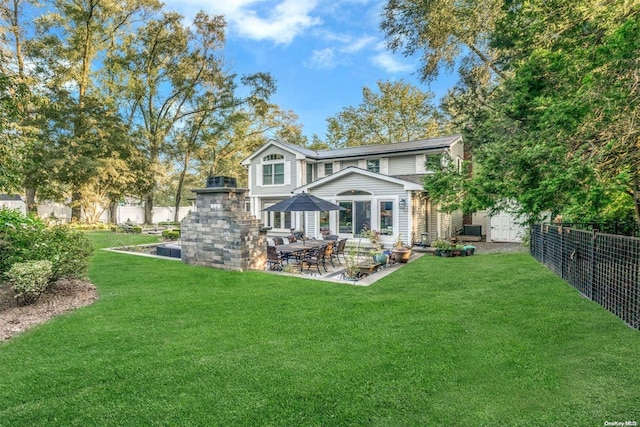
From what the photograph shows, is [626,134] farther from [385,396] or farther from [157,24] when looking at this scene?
[157,24]

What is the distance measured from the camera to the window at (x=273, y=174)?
826 inches

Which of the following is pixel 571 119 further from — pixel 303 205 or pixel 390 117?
pixel 390 117

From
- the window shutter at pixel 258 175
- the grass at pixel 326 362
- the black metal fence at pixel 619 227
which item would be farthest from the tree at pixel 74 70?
the black metal fence at pixel 619 227

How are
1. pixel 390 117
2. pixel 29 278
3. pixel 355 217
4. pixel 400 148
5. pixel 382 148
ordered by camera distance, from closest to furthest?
pixel 29 278 < pixel 355 217 < pixel 400 148 < pixel 382 148 < pixel 390 117

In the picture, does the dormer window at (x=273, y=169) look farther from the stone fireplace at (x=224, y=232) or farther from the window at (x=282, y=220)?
the stone fireplace at (x=224, y=232)

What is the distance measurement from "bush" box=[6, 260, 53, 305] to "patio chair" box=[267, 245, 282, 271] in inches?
209

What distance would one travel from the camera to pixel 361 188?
1575 cm

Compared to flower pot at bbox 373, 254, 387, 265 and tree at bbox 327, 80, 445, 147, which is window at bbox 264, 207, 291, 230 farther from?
tree at bbox 327, 80, 445, 147

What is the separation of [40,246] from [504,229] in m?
19.2

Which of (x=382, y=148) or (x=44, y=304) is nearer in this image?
(x=44, y=304)

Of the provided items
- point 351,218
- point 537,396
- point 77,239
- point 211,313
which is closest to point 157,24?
point 351,218

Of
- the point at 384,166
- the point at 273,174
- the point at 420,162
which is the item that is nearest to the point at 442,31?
the point at 420,162

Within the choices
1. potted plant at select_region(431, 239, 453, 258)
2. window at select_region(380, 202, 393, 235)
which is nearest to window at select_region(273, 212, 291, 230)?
window at select_region(380, 202, 393, 235)

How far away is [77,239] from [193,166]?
98.7 ft
